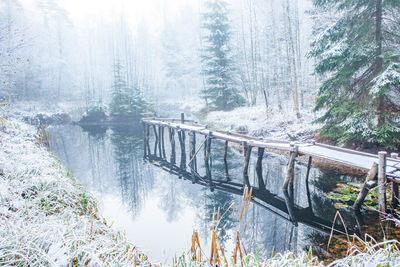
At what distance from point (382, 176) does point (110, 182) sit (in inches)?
388

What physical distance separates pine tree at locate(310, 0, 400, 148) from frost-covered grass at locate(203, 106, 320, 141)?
131 inches

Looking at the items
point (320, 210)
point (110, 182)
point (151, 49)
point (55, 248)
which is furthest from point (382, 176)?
point (151, 49)

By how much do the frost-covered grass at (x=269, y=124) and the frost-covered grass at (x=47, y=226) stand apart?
37.2 ft

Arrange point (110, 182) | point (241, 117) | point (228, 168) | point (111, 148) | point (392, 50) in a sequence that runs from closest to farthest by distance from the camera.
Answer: point (392, 50) < point (110, 182) < point (228, 168) < point (111, 148) < point (241, 117)

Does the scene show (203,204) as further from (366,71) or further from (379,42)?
(379,42)

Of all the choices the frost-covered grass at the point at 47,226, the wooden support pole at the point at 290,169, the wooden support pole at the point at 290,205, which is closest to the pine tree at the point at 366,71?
the wooden support pole at the point at 290,169

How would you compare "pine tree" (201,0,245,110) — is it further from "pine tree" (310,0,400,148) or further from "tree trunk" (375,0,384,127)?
"tree trunk" (375,0,384,127)

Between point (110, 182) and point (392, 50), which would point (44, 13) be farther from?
point (392, 50)

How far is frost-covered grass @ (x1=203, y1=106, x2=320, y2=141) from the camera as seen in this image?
1336 centimetres

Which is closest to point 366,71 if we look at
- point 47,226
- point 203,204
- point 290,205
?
point 290,205

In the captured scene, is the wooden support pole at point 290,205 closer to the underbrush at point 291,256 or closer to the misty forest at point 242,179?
the misty forest at point 242,179

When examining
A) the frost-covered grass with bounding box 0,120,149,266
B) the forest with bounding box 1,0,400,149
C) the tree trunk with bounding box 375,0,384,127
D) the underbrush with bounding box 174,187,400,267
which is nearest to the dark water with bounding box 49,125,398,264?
the underbrush with bounding box 174,187,400,267

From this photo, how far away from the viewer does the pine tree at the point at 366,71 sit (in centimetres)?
816

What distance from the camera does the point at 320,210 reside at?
6.94 m
